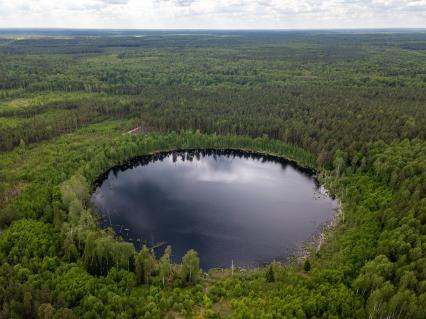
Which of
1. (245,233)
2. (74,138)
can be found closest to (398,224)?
(245,233)

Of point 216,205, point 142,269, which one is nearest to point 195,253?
point 142,269

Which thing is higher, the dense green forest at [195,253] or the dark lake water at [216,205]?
the dense green forest at [195,253]

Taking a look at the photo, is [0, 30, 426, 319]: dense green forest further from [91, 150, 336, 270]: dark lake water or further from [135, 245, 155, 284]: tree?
[91, 150, 336, 270]: dark lake water

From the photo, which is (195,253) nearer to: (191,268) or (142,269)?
(191,268)

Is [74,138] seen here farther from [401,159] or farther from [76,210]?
[401,159]

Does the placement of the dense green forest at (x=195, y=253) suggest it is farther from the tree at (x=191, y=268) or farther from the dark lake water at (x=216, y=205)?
the dark lake water at (x=216, y=205)

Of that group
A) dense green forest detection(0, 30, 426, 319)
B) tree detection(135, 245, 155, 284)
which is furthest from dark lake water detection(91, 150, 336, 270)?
tree detection(135, 245, 155, 284)

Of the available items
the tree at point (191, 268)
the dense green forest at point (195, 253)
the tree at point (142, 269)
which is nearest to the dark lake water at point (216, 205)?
the dense green forest at point (195, 253)

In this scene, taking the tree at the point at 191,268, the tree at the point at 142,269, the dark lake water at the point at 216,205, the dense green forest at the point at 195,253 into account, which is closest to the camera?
the dense green forest at the point at 195,253
